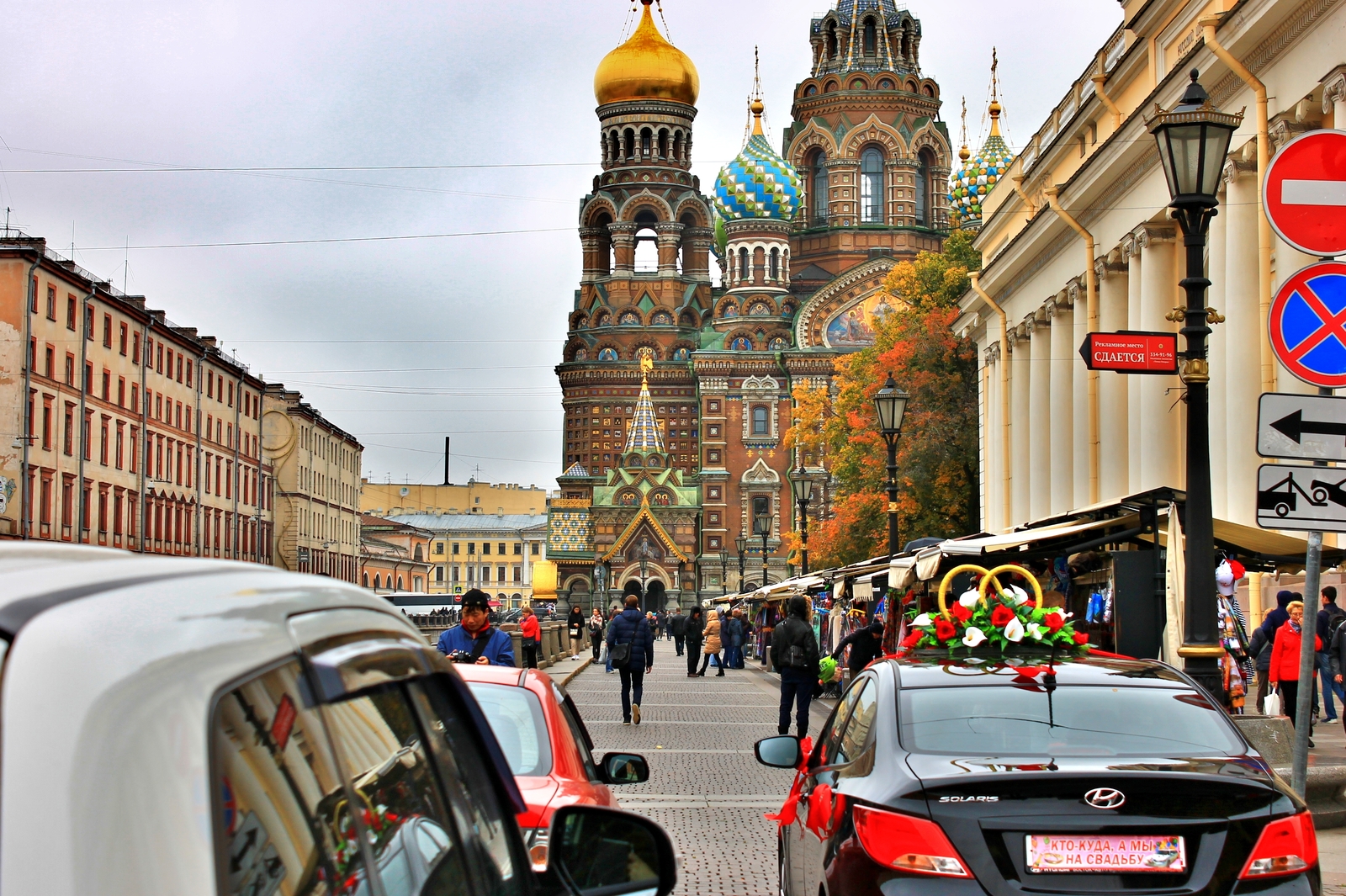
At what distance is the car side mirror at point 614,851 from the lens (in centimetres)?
343

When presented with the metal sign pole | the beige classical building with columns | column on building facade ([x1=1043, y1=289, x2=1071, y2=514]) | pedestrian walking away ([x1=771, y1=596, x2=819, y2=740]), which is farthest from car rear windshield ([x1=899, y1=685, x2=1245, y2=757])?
column on building facade ([x1=1043, y1=289, x2=1071, y2=514])

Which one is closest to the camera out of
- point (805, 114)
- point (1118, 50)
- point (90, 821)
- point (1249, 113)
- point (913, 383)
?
point (90, 821)

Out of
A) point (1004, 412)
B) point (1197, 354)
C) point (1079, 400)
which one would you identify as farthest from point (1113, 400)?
point (1197, 354)

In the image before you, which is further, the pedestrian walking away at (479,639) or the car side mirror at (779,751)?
the pedestrian walking away at (479,639)

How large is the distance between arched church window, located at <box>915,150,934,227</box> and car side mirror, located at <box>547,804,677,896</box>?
107640 mm

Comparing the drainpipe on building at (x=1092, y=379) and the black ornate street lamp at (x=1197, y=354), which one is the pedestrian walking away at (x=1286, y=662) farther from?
the drainpipe on building at (x=1092, y=379)

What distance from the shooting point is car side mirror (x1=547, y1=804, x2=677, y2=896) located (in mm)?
3426

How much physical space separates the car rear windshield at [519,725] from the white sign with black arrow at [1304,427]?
3505 mm

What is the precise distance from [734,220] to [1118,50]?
71624 millimetres

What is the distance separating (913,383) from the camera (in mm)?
50875

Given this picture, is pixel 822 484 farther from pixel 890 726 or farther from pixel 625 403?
pixel 890 726

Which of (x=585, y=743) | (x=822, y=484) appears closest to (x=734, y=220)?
(x=822, y=484)

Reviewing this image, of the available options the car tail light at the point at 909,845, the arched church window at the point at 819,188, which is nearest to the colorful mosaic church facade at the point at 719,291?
the arched church window at the point at 819,188

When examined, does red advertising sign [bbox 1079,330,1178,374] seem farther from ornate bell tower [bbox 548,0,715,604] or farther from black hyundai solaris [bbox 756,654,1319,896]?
ornate bell tower [bbox 548,0,715,604]
